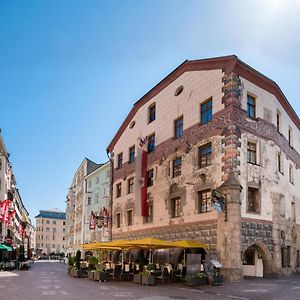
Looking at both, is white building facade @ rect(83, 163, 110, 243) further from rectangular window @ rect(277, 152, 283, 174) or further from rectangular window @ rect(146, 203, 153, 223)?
rectangular window @ rect(277, 152, 283, 174)

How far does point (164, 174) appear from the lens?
32.1 meters

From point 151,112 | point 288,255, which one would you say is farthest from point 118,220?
point 288,255

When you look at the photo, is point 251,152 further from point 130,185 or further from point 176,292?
point 130,185

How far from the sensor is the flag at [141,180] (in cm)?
3432

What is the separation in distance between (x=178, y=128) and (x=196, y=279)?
1290 cm

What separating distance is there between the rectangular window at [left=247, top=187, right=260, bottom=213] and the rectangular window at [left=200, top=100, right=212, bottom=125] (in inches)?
212

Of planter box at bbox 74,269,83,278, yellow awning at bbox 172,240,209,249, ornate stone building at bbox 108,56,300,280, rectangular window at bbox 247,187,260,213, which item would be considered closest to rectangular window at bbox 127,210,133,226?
ornate stone building at bbox 108,56,300,280

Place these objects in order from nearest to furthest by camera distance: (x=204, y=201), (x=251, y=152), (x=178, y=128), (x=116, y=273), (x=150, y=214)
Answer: (x=251, y=152) → (x=116, y=273) → (x=204, y=201) → (x=178, y=128) → (x=150, y=214)

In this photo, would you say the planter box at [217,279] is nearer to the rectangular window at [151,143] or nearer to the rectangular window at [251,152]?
the rectangular window at [251,152]

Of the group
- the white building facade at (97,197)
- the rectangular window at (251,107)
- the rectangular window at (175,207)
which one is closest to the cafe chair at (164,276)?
the rectangular window at (175,207)

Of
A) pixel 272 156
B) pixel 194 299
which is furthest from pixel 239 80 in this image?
pixel 194 299

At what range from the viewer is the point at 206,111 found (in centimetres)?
2827

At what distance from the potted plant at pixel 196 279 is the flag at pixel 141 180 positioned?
40.3 ft

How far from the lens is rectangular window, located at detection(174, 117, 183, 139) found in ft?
103
